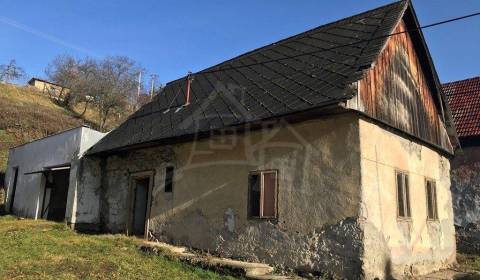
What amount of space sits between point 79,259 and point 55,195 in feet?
25.3

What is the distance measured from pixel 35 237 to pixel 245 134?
5947 millimetres

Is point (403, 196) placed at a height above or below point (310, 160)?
below

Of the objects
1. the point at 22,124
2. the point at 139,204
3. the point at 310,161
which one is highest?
the point at 22,124

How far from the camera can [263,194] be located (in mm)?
8672

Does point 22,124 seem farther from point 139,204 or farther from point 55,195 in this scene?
point 139,204

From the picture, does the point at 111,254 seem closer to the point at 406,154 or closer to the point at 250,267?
the point at 250,267

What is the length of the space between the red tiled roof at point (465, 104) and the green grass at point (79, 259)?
10425mm

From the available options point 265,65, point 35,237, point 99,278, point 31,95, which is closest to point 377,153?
point 265,65

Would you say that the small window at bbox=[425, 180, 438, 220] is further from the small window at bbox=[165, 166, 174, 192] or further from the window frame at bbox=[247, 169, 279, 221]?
the small window at bbox=[165, 166, 174, 192]

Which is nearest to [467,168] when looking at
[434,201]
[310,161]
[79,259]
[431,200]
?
[434,201]

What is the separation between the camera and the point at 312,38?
11727 millimetres

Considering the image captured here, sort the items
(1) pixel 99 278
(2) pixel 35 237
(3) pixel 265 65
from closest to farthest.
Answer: (1) pixel 99 278
(2) pixel 35 237
(3) pixel 265 65

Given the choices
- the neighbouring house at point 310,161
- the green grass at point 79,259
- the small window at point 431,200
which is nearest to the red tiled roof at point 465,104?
the neighbouring house at point 310,161

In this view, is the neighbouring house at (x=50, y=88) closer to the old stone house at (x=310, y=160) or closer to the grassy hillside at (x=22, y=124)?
the grassy hillside at (x=22, y=124)
